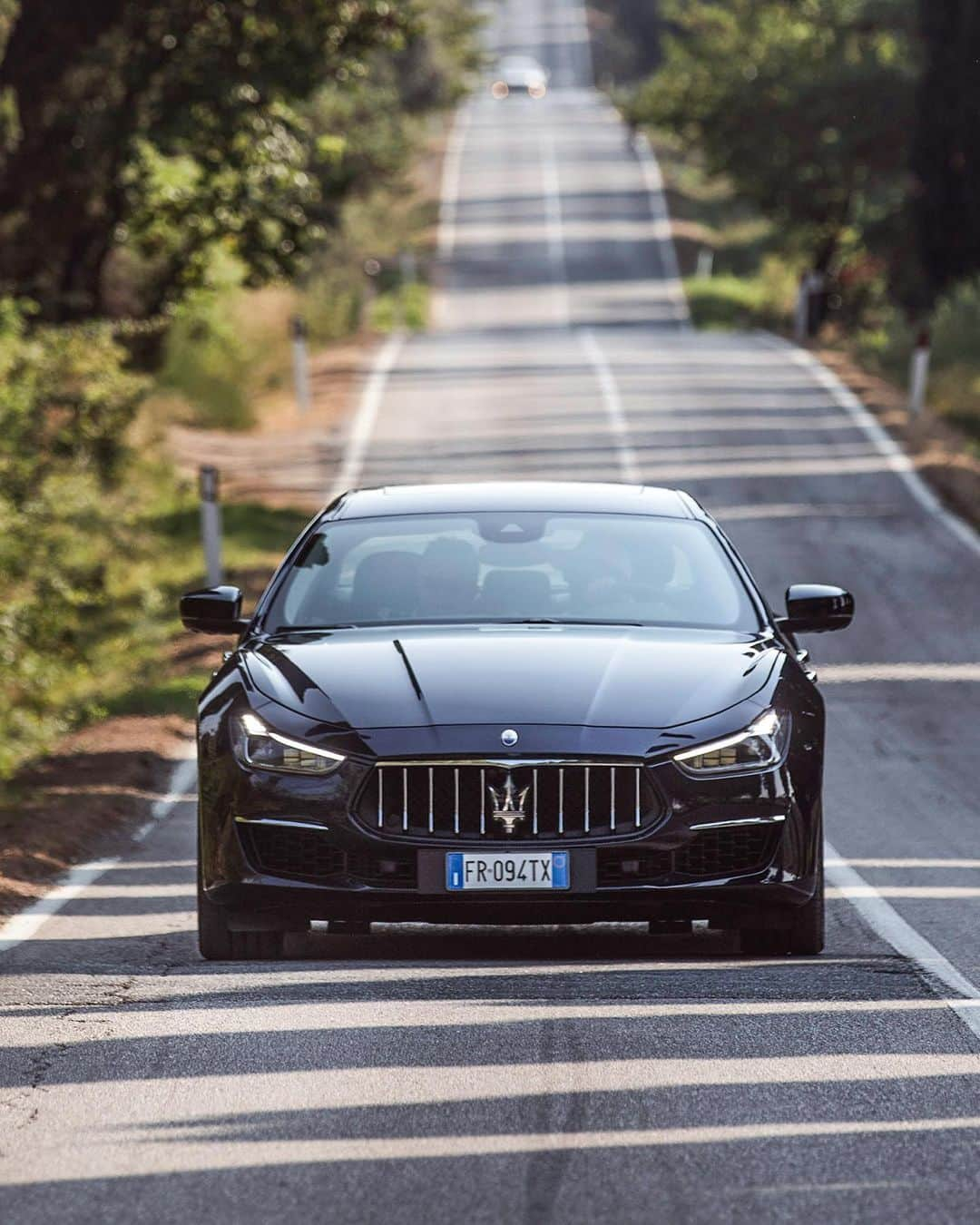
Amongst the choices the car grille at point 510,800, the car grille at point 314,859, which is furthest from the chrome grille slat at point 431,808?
the car grille at point 314,859

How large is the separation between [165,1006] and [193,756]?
274 inches

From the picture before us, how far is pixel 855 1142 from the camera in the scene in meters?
5.41

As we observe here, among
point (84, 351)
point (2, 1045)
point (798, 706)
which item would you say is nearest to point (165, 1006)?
point (2, 1045)

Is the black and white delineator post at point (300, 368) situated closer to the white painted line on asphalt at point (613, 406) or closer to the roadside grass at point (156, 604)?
the white painted line on asphalt at point (613, 406)

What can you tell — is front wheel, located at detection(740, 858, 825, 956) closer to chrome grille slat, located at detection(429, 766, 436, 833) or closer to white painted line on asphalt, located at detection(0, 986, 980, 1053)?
white painted line on asphalt, located at detection(0, 986, 980, 1053)

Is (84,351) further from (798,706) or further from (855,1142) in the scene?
(855,1142)

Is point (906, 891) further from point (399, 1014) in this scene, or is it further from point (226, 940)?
point (399, 1014)

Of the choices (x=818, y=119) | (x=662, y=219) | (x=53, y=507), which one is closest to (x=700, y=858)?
(x=53, y=507)

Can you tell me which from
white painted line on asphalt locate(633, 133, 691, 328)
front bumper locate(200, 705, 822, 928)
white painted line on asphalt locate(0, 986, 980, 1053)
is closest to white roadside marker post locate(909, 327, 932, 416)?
white painted line on asphalt locate(633, 133, 691, 328)

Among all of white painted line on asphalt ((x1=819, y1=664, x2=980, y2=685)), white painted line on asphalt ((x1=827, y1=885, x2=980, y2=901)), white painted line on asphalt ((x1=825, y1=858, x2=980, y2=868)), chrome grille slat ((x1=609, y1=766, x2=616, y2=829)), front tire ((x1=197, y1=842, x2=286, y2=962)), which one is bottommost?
white painted line on asphalt ((x1=819, y1=664, x2=980, y2=685))

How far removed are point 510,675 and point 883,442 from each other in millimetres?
22206

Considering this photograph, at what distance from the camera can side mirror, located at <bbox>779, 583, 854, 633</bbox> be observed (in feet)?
28.8

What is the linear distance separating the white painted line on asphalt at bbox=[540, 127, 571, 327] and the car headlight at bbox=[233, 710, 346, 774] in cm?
4437

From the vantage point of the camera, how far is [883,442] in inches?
1148
